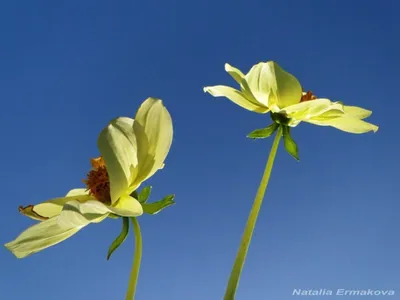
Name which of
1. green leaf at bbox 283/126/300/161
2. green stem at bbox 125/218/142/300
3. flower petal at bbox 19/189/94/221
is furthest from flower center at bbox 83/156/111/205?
green leaf at bbox 283/126/300/161

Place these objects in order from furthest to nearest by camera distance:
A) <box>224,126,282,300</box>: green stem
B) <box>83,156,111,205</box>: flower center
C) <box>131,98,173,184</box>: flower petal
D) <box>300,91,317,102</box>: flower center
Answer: <box>300,91,317,102</box>: flower center → <box>83,156,111,205</box>: flower center → <box>131,98,173,184</box>: flower petal → <box>224,126,282,300</box>: green stem

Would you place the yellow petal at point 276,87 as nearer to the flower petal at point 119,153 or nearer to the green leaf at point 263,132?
the green leaf at point 263,132

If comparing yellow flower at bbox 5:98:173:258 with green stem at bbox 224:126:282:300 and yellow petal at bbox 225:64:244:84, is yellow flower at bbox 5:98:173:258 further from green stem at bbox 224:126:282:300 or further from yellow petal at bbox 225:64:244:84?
yellow petal at bbox 225:64:244:84

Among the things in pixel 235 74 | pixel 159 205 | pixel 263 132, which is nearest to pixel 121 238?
pixel 159 205

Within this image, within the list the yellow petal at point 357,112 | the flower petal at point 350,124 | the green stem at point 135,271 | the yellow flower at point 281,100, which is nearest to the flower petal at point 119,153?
the green stem at point 135,271

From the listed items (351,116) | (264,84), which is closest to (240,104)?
(264,84)

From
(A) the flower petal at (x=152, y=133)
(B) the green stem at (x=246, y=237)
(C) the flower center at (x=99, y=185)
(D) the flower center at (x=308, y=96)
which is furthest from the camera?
(D) the flower center at (x=308, y=96)

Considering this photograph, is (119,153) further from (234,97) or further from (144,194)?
(234,97)
